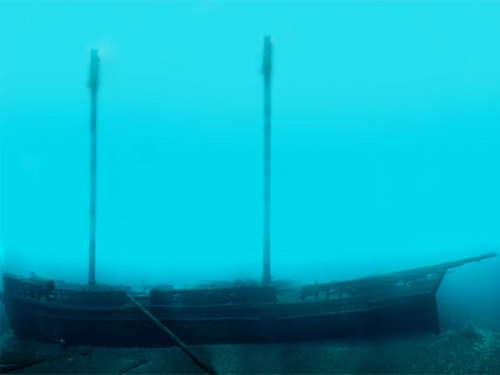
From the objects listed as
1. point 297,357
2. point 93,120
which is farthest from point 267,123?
point 297,357

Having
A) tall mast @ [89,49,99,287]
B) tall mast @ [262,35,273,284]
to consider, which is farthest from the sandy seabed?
tall mast @ [89,49,99,287]

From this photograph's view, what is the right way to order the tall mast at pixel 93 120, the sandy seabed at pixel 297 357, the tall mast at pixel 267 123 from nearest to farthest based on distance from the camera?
the sandy seabed at pixel 297 357 < the tall mast at pixel 267 123 < the tall mast at pixel 93 120

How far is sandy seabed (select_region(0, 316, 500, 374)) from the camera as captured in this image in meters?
8.58

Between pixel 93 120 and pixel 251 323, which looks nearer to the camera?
pixel 251 323

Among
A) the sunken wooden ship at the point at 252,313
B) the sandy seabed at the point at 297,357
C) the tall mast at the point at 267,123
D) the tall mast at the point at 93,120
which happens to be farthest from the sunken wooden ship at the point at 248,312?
the tall mast at the point at 93,120

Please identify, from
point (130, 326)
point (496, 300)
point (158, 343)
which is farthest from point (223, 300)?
point (496, 300)

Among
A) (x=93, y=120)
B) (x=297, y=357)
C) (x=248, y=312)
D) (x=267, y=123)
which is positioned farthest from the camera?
(x=93, y=120)

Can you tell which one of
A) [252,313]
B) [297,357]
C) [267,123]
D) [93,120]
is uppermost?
[93,120]

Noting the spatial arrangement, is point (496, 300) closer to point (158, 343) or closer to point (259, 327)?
point (259, 327)

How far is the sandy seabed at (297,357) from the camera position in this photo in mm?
8578

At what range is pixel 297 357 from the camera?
917cm

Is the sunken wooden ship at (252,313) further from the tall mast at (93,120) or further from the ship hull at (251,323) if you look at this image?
the tall mast at (93,120)

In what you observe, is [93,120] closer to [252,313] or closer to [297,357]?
[252,313]

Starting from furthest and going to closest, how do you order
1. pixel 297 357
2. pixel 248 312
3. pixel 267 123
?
pixel 267 123
pixel 248 312
pixel 297 357
